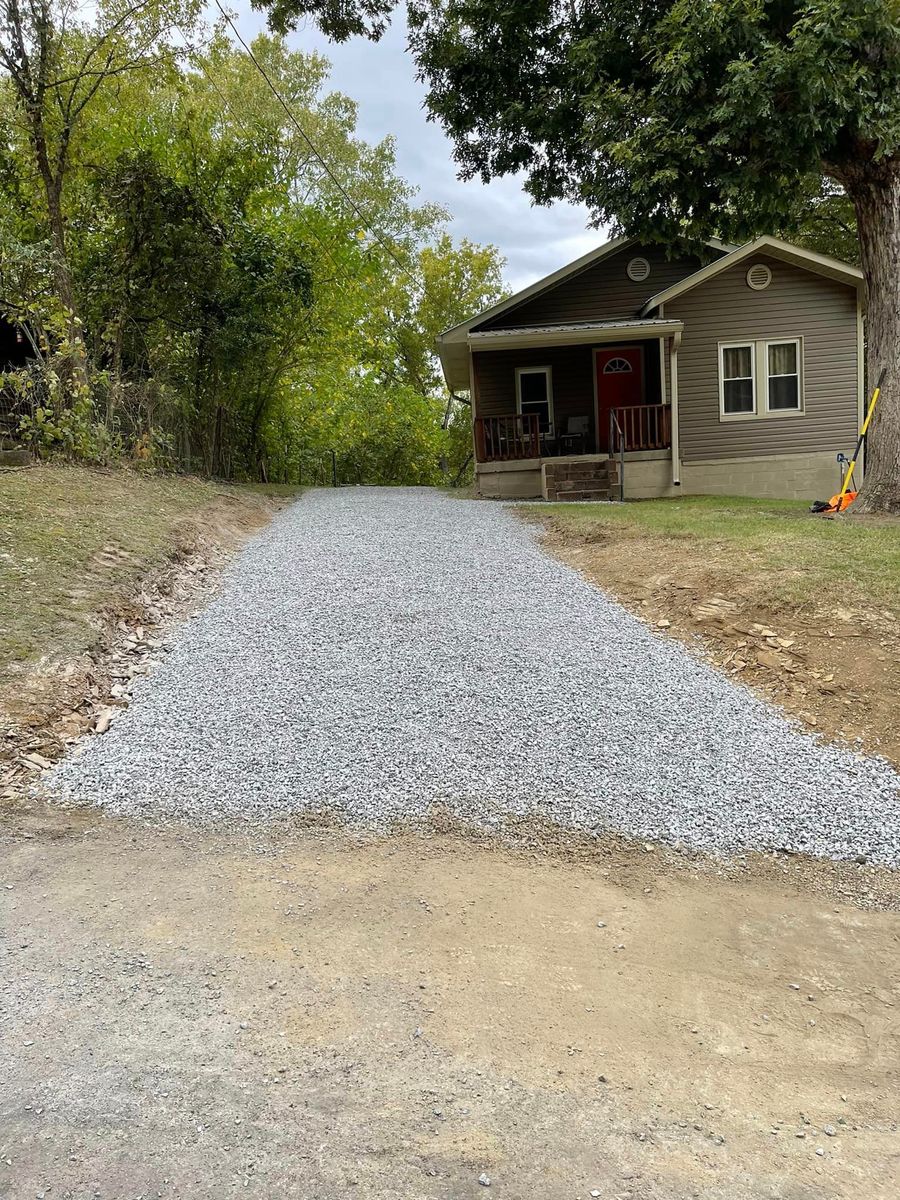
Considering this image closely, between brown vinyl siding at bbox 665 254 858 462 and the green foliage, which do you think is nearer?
the green foliage

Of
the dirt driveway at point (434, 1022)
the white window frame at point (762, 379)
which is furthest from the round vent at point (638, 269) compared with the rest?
the dirt driveway at point (434, 1022)

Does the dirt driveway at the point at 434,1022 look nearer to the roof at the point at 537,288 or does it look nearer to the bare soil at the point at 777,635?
the bare soil at the point at 777,635

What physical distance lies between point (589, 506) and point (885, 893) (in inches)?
387

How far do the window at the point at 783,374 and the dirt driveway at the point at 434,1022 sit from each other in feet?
44.8

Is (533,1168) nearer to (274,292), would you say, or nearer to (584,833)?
(584,833)

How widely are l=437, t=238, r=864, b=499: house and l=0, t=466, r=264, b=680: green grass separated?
6.95 metres

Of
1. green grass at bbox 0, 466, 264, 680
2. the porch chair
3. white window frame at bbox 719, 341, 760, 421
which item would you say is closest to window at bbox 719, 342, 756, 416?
white window frame at bbox 719, 341, 760, 421

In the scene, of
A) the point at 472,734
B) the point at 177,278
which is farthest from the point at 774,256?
the point at 472,734

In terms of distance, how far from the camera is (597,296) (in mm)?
15289

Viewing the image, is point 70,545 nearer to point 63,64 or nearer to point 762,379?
point 63,64

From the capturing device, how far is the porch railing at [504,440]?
14773 mm

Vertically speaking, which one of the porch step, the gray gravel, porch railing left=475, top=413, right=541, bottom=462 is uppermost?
porch railing left=475, top=413, right=541, bottom=462

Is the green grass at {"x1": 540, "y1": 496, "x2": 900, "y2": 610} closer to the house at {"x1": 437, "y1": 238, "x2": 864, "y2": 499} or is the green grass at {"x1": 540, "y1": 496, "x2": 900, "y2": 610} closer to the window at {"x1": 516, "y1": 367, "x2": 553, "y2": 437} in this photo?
the house at {"x1": 437, "y1": 238, "x2": 864, "y2": 499}

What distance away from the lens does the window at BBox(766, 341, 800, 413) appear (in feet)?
48.1
